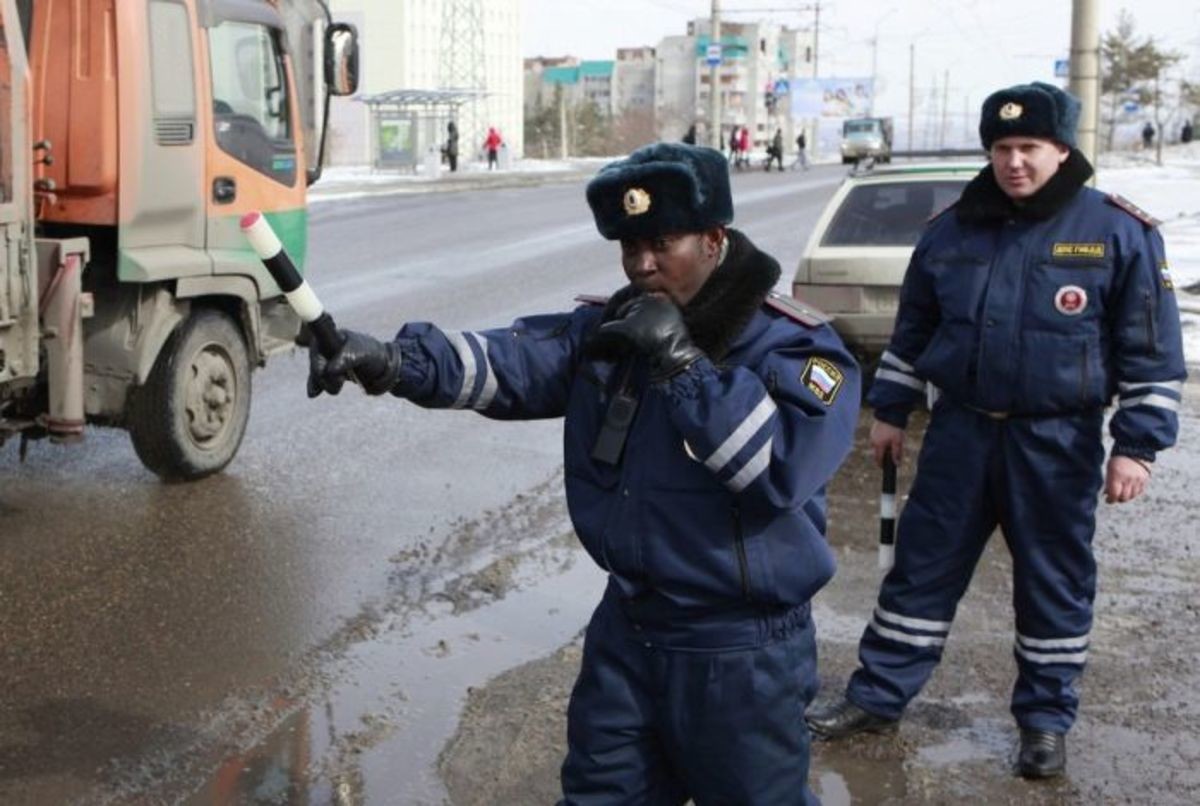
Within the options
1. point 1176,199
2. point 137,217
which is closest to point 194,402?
point 137,217

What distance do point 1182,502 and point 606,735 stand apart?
5259 millimetres

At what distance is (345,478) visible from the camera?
7.50m

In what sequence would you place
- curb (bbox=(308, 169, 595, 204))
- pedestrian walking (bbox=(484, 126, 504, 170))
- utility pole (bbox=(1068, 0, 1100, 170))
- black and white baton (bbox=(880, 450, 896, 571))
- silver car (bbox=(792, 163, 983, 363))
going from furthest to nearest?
1. pedestrian walking (bbox=(484, 126, 504, 170))
2. curb (bbox=(308, 169, 595, 204))
3. utility pole (bbox=(1068, 0, 1100, 170))
4. silver car (bbox=(792, 163, 983, 363))
5. black and white baton (bbox=(880, 450, 896, 571))

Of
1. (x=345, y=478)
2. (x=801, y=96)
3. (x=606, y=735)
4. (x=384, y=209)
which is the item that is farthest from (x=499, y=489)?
(x=801, y=96)

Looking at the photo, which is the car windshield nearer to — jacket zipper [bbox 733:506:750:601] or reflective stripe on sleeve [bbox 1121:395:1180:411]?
reflective stripe on sleeve [bbox 1121:395:1180:411]

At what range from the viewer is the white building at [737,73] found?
113 meters

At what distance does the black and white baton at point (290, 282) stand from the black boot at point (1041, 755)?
2.39 metres

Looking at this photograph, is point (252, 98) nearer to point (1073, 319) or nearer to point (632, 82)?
point (1073, 319)

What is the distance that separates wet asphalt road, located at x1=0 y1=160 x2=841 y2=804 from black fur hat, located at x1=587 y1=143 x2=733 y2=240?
1.86m

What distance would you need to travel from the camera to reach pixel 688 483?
108 inches

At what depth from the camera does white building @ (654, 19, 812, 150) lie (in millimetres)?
112750

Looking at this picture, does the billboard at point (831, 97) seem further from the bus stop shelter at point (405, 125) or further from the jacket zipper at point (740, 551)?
the jacket zipper at point (740, 551)

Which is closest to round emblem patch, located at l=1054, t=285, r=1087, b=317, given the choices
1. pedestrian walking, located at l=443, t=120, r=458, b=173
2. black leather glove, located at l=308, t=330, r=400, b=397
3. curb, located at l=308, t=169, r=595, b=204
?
black leather glove, located at l=308, t=330, r=400, b=397

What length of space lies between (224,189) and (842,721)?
422cm
